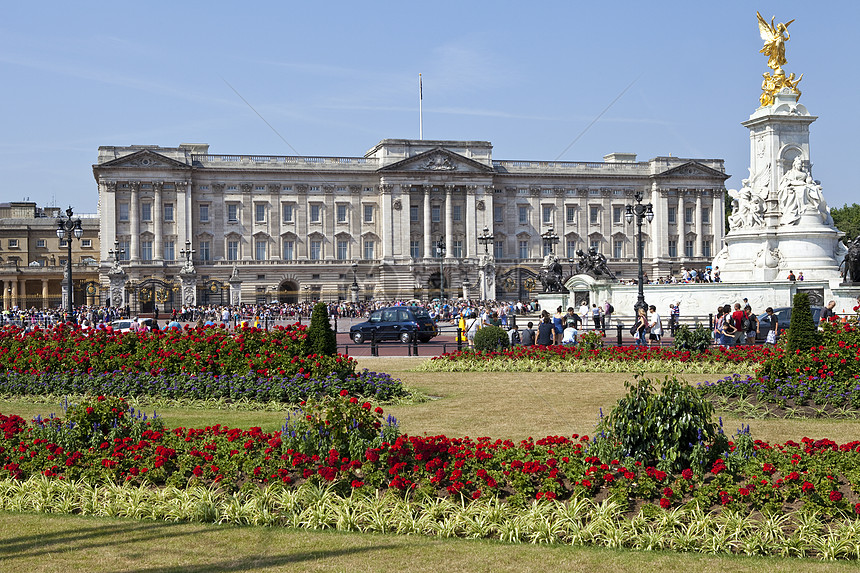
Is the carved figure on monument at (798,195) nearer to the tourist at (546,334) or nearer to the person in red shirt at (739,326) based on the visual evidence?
the person in red shirt at (739,326)

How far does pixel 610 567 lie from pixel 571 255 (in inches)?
3257

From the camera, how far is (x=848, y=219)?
9550 centimetres

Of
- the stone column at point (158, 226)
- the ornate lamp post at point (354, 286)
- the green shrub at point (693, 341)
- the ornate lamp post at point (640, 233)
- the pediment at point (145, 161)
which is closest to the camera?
the green shrub at point (693, 341)

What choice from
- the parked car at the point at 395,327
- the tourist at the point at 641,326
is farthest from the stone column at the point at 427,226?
the tourist at the point at 641,326

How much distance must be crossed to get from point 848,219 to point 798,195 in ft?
230

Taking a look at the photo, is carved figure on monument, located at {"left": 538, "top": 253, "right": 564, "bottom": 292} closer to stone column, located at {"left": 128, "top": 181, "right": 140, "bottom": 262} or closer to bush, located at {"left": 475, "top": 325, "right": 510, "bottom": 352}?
bush, located at {"left": 475, "top": 325, "right": 510, "bottom": 352}

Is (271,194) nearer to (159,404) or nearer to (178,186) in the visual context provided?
(178,186)

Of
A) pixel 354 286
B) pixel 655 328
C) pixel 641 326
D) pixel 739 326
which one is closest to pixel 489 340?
pixel 641 326

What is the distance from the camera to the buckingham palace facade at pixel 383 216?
78.5 meters

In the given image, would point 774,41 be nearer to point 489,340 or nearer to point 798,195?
point 798,195

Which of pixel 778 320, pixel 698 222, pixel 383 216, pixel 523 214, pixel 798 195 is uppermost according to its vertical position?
pixel 523 214

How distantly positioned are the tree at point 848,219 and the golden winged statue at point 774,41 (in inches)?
2396

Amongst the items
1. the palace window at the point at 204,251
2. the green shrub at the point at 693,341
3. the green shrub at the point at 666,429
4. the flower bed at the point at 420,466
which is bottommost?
the flower bed at the point at 420,466

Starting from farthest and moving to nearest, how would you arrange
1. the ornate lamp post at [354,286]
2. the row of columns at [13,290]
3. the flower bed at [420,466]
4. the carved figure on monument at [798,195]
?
the row of columns at [13,290] → the ornate lamp post at [354,286] → the carved figure on monument at [798,195] → the flower bed at [420,466]
